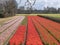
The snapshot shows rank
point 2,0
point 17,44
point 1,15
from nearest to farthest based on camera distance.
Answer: point 17,44
point 1,15
point 2,0

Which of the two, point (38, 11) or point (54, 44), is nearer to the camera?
point (54, 44)

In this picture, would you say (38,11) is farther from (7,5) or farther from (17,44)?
(17,44)

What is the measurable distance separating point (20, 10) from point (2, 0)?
53.7m

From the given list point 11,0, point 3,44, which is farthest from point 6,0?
point 3,44

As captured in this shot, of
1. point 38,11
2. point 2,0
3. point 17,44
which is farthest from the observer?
point 38,11

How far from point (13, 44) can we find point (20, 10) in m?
182

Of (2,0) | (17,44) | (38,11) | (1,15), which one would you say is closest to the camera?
(17,44)

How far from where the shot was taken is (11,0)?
152 meters

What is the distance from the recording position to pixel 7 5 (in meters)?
144

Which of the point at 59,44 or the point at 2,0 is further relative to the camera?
the point at 2,0

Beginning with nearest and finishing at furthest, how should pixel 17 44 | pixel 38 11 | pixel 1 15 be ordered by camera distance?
1. pixel 17 44
2. pixel 1 15
3. pixel 38 11

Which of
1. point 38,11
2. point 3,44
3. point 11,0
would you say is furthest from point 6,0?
point 3,44

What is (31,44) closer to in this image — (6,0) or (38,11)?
(6,0)

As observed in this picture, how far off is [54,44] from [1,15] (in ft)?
275
